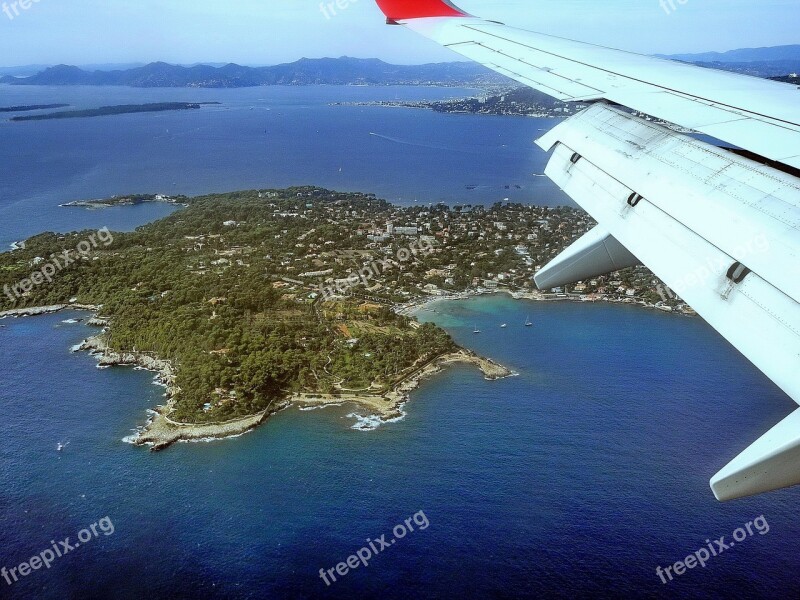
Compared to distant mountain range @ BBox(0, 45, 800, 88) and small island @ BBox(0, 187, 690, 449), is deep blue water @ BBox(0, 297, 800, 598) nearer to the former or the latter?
small island @ BBox(0, 187, 690, 449)

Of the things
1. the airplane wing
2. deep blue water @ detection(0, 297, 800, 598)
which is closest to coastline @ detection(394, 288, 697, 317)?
deep blue water @ detection(0, 297, 800, 598)

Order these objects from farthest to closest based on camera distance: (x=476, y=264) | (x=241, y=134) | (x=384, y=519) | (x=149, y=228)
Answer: (x=241, y=134)
(x=149, y=228)
(x=476, y=264)
(x=384, y=519)

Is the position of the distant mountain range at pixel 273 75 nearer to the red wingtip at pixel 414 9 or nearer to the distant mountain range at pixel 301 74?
the distant mountain range at pixel 301 74

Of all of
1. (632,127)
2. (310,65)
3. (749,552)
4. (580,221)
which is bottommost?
(749,552)

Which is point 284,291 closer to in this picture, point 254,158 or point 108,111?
point 254,158

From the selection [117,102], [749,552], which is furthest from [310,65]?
[749,552]

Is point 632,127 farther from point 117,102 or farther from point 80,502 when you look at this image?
point 117,102
